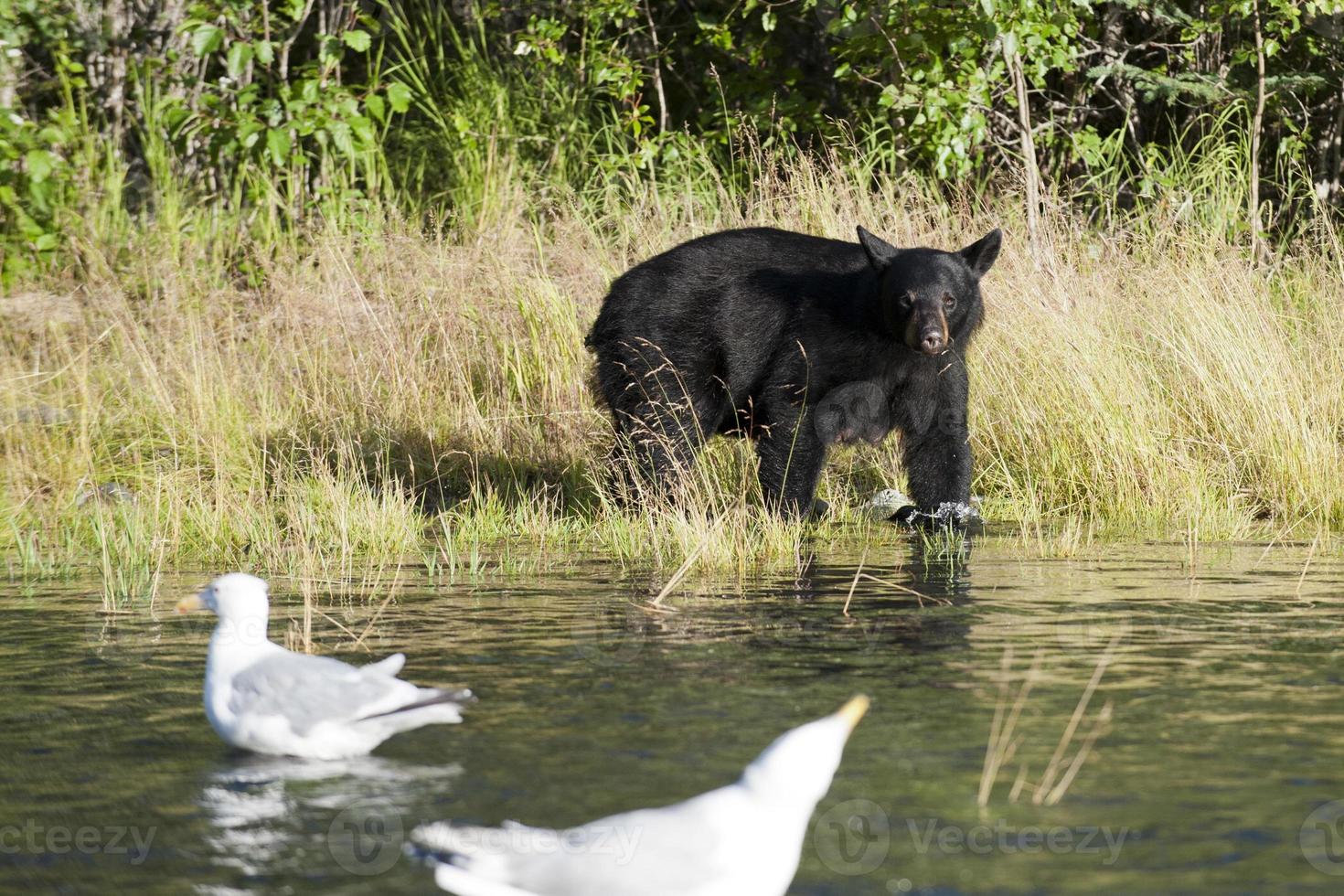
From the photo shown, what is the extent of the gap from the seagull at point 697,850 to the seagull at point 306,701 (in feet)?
2.43

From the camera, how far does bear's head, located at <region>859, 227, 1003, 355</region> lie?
7.20 meters

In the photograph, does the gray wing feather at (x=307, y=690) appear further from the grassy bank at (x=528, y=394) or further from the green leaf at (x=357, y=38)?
the green leaf at (x=357, y=38)

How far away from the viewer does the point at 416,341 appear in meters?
9.28

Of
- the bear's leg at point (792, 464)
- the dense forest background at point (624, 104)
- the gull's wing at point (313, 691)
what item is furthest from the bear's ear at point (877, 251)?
the gull's wing at point (313, 691)

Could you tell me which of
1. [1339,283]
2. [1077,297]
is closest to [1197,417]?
[1077,297]

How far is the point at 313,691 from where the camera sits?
11.7ft

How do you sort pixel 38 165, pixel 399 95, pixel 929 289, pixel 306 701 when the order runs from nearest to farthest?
pixel 306 701
pixel 929 289
pixel 38 165
pixel 399 95

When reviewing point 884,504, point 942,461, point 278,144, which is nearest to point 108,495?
point 278,144

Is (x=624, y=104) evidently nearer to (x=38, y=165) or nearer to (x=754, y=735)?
(x=38, y=165)

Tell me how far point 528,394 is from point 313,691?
563cm

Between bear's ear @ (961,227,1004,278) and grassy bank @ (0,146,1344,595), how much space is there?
857 mm

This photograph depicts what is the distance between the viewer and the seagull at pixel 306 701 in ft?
11.3

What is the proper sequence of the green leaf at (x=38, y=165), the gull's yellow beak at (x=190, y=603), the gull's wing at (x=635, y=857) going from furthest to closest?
the green leaf at (x=38, y=165), the gull's yellow beak at (x=190, y=603), the gull's wing at (x=635, y=857)

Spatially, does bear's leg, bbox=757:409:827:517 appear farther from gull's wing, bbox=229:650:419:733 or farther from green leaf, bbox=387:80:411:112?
gull's wing, bbox=229:650:419:733
